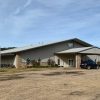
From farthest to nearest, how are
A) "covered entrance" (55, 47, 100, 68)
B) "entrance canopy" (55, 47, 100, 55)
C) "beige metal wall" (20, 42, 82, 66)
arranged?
1. "beige metal wall" (20, 42, 82, 66)
2. "covered entrance" (55, 47, 100, 68)
3. "entrance canopy" (55, 47, 100, 55)

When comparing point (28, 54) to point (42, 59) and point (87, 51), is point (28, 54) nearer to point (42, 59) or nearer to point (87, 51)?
point (42, 59)

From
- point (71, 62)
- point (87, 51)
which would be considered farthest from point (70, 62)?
point (87, 51)

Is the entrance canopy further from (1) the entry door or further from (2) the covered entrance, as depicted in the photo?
(1) the entry door

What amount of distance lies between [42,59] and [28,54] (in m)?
2.86

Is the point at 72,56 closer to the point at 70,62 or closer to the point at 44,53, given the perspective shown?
the point at 70,62

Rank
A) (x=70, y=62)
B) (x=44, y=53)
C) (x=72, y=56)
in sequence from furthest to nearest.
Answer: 1. (x=70, y=62)
2. (x=72, y=56)
3. (x=44, y=53)

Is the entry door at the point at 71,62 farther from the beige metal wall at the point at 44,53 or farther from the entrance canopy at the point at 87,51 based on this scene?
the entrance canopy at the point at 87,51

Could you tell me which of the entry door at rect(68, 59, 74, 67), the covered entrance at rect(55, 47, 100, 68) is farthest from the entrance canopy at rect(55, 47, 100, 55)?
the entry door at rect(68, 59, 74, 67)

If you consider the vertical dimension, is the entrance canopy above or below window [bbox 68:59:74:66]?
above

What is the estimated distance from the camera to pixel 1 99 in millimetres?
13656

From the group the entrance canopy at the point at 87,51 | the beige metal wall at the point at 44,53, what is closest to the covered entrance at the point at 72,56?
the entrance canopy at the point at 87,51

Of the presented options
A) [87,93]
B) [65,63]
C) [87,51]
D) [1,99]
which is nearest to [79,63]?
[87,51]

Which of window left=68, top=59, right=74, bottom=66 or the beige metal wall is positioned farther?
window left=68, top=59, right=74, bottom=66

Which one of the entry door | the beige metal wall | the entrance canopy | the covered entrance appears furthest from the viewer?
the entry door
